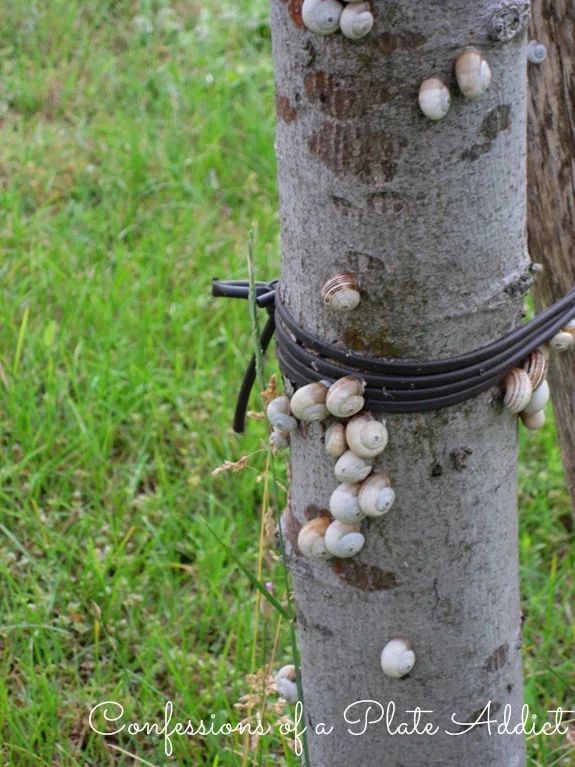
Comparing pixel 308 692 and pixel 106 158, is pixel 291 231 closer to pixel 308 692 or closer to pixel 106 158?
pixel 308 692

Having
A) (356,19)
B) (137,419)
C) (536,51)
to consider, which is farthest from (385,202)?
(137,419)

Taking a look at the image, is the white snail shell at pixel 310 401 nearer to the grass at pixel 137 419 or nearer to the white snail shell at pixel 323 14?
the grass at pixel 137 419

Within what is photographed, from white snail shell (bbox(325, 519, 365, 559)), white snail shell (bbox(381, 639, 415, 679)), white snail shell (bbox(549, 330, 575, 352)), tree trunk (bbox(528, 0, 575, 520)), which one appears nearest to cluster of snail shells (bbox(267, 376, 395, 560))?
white snail shell (bbox(325, 519, 365, 559))

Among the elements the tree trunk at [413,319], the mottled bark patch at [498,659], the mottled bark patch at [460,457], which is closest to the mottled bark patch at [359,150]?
the tree trunk at [413,319]

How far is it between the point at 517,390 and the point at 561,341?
11cm

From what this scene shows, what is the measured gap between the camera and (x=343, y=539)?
1.10 m

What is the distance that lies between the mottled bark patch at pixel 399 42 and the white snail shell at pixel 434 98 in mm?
34

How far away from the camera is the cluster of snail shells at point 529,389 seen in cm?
112

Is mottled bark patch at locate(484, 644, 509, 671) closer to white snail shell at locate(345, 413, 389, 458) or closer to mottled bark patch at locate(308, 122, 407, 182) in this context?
white snail shell at locate(345, 413, 389, 458)

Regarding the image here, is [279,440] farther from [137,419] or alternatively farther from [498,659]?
[137,419]

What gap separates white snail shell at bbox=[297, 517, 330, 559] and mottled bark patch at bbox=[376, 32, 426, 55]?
0.52 metres

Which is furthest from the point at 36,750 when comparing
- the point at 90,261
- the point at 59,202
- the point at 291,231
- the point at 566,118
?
the point at 59,202

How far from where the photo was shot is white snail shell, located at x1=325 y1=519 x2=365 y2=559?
1105 mm

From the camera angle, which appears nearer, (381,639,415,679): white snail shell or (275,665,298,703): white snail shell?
(381,639,415,679): white snail shell
